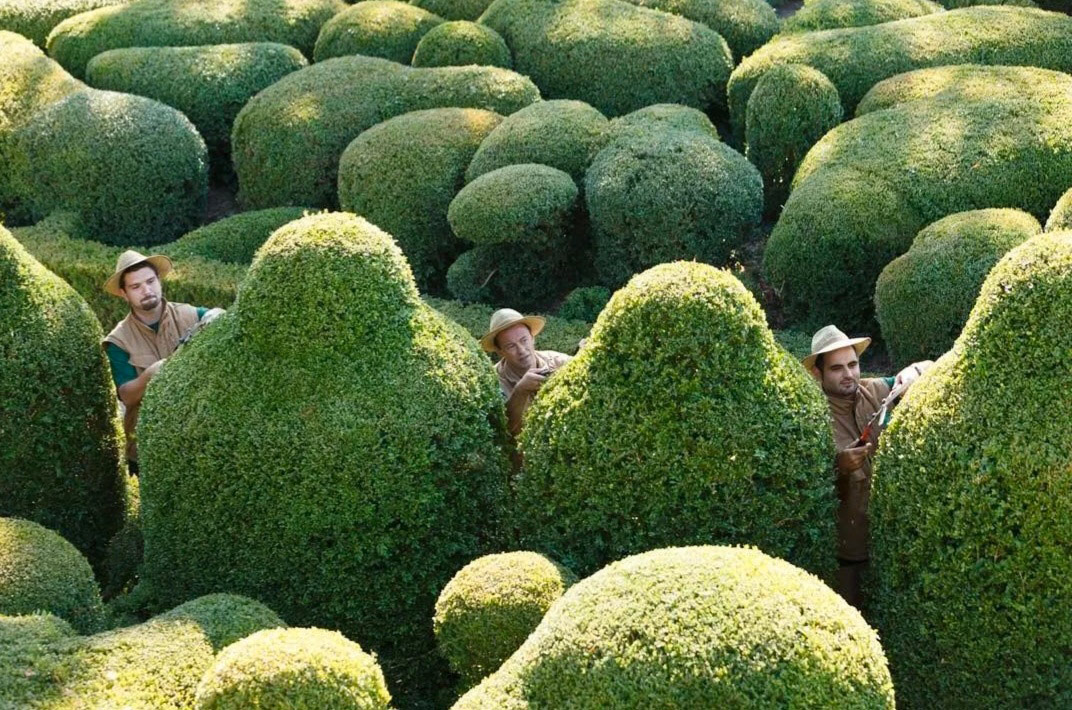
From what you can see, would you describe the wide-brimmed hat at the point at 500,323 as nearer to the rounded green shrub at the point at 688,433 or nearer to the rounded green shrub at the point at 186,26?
the rounded green shrub at the point at 688,433

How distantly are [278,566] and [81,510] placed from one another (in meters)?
2.02

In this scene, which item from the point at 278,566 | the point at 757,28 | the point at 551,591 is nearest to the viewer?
the point at 551,591

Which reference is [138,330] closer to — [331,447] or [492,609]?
[331,447]

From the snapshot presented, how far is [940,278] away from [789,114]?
9.53 ft

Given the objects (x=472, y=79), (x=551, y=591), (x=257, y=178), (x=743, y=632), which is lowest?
(x=257, y=178)

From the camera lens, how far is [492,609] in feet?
20.3

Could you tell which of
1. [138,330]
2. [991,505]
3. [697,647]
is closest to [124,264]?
[138,330]

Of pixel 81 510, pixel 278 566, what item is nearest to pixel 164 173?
pixel 81 510

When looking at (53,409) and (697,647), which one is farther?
(53,409)

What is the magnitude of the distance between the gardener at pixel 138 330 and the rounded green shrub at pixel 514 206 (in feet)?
8.11

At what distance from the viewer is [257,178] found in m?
13.9

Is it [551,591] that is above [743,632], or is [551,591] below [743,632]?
below

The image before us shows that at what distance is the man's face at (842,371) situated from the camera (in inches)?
320

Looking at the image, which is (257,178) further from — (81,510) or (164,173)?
(81,510)
